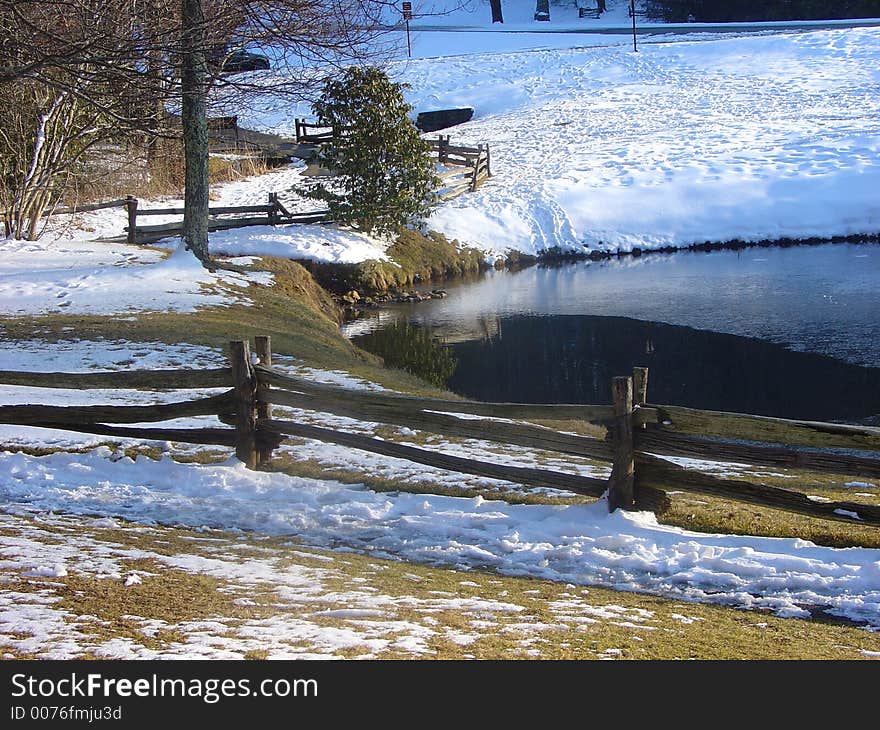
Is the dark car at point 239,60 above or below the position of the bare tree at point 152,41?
above

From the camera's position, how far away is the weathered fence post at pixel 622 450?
28.1 ft

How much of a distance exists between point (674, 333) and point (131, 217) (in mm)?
14656

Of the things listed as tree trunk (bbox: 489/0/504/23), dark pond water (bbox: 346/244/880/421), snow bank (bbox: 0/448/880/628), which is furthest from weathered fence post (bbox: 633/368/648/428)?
tree trunk (bbox: 489/0/504/23)

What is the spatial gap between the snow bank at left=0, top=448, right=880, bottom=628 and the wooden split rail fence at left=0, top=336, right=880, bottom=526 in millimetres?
302

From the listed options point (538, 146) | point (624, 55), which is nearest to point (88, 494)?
point (538, 146)

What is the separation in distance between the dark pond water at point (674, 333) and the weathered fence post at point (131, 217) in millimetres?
7034

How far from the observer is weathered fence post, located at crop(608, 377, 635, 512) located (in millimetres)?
8562

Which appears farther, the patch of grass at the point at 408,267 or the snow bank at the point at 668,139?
the snow bank at the point at 668,139

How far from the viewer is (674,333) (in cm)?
2230

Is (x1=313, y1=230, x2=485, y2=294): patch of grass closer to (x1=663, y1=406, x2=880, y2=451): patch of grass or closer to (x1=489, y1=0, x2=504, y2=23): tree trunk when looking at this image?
(x1=663, y1=406, x2=880, y2=451): patch of grass

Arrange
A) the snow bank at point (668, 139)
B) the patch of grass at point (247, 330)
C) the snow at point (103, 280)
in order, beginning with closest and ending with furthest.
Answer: the patch of grass at point (247, 330) < the snow at point (103, 280) < the snow bank at point (668, 139)

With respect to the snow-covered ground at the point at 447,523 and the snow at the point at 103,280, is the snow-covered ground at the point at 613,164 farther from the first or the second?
the snow-covered ground at the point at 447,523

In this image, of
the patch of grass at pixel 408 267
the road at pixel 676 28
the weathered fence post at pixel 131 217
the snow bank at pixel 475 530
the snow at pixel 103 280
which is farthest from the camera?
the road at pixel 676 28

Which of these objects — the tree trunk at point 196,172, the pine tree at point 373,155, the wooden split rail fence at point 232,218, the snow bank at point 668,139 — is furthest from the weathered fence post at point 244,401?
the pine tree at point 373,155
